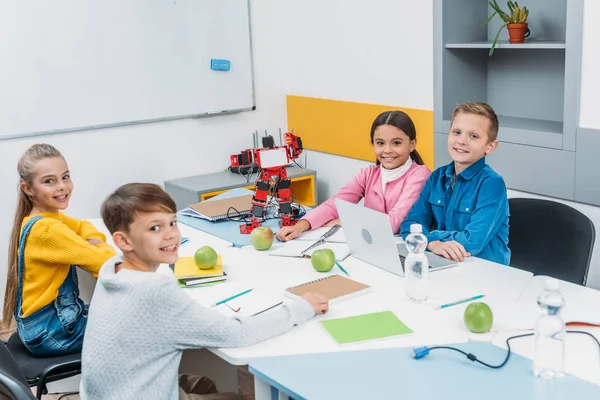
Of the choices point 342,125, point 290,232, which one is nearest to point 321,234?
point 290,232

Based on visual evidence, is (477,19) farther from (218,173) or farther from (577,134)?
(218,173)

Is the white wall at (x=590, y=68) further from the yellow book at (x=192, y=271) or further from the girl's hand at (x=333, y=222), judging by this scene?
the yellow book at (x=192, y=271)

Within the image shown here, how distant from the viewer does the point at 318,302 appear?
6.60ft

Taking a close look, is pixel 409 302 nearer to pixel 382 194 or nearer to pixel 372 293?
pixel 372 293

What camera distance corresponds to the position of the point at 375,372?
5.52ft

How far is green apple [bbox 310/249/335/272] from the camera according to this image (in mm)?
2336

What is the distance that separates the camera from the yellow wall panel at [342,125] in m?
3.85

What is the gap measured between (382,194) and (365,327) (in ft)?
3.57

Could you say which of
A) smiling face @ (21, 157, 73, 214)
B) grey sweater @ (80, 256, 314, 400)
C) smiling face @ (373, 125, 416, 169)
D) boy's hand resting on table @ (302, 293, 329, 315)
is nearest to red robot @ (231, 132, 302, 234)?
smiling face @ (373, 125, 416, 169)

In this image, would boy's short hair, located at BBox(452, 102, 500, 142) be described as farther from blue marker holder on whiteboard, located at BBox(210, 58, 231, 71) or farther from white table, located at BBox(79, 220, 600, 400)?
blue marker holder on whiteboard, located at BBox(210, 58, 231, 71)

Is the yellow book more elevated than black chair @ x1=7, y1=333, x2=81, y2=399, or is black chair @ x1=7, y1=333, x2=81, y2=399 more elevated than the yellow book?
the yellow book

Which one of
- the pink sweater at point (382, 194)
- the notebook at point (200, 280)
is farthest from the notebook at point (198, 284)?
the pink sweater at point (382, 194)

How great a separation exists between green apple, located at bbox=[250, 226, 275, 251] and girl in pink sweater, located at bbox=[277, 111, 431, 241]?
10cm

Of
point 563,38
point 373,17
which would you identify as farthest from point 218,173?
point 563,38
